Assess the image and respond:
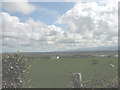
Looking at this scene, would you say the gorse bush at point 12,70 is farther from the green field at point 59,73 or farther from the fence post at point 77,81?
the fence post at point 77,81

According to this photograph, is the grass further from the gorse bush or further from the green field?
the gorse bush

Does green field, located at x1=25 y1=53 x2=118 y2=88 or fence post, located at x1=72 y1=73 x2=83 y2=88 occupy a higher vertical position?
fence post, located at x1=72 y1=73 x2=83 y2=88

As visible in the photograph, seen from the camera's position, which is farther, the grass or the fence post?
the grass

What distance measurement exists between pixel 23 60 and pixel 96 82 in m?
1.24

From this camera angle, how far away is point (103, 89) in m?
2.06

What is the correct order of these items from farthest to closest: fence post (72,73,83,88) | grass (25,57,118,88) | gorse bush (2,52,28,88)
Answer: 1. grass (25,57,118,88)
2. gorse bush (2,52,28,88)
3. fence post (72,73,83,88)

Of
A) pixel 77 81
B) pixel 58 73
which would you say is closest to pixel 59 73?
pixel 58 73

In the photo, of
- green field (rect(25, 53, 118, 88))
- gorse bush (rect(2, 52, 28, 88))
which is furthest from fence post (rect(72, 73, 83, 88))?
gorse bush (rect(2, 52, 28, 88))

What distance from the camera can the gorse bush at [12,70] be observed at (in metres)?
2.41

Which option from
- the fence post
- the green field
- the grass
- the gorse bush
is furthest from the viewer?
the grass

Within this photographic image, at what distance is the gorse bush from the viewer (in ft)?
7.90

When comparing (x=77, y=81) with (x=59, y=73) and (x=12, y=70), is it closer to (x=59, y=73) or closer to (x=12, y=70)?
(x=12, y=70)

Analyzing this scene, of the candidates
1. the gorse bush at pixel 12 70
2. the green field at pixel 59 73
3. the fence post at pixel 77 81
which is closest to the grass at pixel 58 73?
the green field at pixel 59 73

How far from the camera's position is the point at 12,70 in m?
2.43
